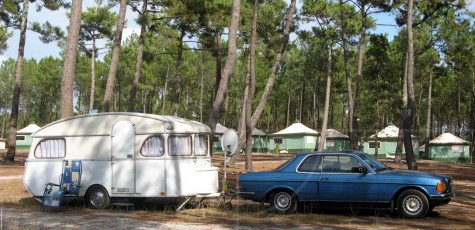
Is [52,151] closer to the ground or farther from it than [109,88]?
closer to the ground

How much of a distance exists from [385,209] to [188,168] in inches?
166

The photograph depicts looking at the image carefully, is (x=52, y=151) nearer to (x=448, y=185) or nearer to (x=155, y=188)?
(x=155, y=188)

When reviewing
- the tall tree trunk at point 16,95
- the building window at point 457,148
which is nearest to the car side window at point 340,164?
the tall tree trunk at point 16,95

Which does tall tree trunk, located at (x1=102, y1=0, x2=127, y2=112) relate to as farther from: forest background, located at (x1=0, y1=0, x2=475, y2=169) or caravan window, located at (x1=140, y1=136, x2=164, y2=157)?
caravan window, located at (x1=140, y1=136, x2=164, y2=157)

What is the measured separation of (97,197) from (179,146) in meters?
2.28

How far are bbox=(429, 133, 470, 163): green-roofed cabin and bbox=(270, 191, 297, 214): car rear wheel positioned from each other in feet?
138

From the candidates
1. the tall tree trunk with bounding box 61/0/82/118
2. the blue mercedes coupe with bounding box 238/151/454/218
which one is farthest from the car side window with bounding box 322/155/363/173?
the tall tree trunk with bounding box 61/0/82/118

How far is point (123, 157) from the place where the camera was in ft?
38.2

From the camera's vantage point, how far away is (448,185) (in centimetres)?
1009

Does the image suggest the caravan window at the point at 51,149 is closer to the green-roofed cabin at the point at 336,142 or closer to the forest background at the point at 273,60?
the forest background at the point at 273,60

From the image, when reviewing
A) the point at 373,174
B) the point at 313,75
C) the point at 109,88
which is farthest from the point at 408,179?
the point at 313,75

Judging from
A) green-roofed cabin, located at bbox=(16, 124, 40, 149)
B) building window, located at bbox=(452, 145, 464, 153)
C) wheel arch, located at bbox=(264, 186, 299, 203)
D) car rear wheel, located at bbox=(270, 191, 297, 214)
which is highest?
green-roofed cabin, located at bbox=(16, 124, 40, 149)

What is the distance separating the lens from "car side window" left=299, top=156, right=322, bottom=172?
10.7 m

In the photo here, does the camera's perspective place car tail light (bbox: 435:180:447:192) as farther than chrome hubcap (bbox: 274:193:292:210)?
No
